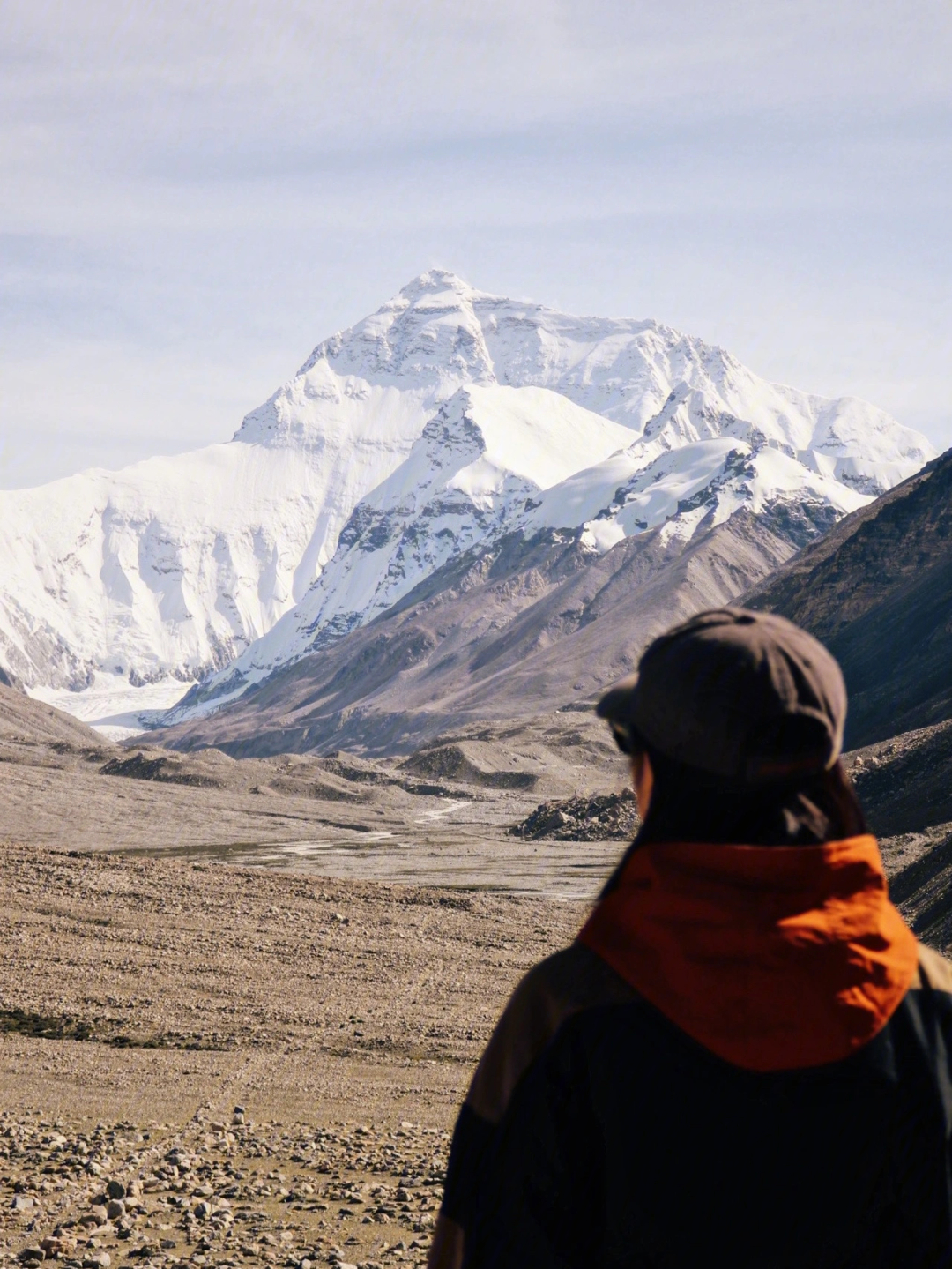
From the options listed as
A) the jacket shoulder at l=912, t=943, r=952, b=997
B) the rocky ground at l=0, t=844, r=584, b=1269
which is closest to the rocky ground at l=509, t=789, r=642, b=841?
the rocky ground at l=0, t=844, r=584, b=1269

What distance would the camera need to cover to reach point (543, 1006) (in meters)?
2.55

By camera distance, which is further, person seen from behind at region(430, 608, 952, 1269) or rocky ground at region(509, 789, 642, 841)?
rocky ground at region(509, 789, 642, 841)

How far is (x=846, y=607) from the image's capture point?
94875 mm

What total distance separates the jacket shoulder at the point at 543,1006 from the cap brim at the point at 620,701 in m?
0.41

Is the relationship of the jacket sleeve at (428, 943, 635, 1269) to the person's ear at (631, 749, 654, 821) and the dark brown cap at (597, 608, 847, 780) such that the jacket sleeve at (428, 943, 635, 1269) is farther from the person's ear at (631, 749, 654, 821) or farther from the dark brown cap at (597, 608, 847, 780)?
the dark brown cap at (597, 608, 847, 780)

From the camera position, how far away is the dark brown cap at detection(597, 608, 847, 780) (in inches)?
97.7

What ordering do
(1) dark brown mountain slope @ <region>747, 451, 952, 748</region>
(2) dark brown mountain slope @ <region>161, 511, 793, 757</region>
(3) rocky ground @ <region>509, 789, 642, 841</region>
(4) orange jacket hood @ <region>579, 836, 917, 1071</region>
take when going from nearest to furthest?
1. (4) orange jacket hood @ <region>579, 836, 917, 1071</region>
2. (3) rocky ground @ <region>509, 789, 642, 841</region>
3. (1) dark brown mountain slope @ <region>747, 451, 952, 748</region>
4. (2) dark brown mountain slope @ <region>161, 511, 793, 757</region>

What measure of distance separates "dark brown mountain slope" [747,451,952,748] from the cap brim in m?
66.0

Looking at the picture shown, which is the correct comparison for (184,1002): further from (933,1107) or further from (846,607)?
(846,607)

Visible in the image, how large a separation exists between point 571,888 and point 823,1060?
39038mm

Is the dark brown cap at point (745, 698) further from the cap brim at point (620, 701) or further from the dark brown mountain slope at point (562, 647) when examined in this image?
the dark brown mountain slope at point (562, 647)

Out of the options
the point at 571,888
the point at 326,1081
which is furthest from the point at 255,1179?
the point at 571,888

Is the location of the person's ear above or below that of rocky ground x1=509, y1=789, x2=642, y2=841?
above

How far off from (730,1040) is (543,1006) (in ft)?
1.06
